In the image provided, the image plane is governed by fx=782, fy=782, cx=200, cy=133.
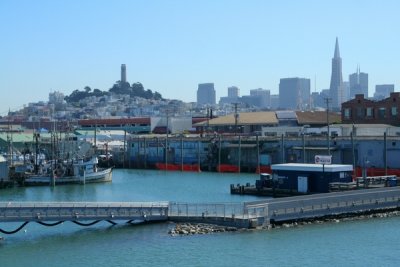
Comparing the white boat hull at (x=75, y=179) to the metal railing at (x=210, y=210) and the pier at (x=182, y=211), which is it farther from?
the metal railing at (x=210, y=210)

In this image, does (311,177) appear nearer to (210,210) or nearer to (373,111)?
(210,210)

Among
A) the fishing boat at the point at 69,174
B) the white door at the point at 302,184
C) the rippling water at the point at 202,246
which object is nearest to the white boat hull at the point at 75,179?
the fishing boat at the point at 69,174

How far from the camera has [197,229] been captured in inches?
1238

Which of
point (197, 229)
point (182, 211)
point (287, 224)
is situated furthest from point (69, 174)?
point (197, 229)

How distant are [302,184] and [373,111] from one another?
140ft

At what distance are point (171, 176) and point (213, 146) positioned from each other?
429 inches

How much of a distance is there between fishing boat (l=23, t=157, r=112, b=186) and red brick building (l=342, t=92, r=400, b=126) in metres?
32.3

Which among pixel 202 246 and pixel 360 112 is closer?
pixel 202 246

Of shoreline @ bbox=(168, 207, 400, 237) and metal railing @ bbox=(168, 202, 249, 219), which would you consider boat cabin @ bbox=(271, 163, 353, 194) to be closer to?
shoreline @ bbox=(168, 207, 400, 237)

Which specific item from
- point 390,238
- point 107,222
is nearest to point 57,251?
point 107,222

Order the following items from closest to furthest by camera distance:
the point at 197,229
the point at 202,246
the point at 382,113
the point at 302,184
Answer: the point at 202,246
the point at 197,229
the point at 302,184
the point at 382,113

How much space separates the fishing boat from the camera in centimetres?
6184

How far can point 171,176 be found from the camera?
2736 inches

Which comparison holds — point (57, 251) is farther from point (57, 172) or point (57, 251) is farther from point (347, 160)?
point (347, 160)
